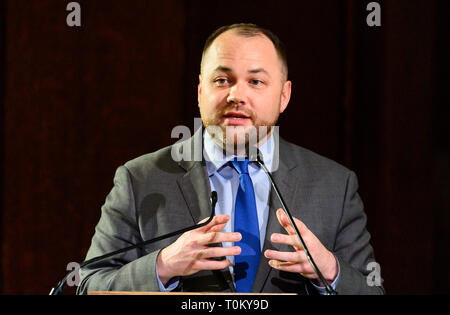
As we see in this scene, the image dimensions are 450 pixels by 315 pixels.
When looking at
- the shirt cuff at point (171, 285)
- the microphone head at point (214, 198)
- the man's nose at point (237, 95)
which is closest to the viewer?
the microphone head at point (214, 198)

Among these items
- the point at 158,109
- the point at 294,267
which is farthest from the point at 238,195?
the point at 158,109

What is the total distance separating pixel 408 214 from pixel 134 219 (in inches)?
39.0

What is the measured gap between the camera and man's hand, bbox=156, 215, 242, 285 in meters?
1.23

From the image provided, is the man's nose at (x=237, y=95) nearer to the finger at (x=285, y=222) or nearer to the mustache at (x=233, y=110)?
the mustache at (x=233, y=110)

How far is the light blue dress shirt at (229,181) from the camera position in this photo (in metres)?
1.51

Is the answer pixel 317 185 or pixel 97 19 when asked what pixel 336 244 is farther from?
pixel 97 19

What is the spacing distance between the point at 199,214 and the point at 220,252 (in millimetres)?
273

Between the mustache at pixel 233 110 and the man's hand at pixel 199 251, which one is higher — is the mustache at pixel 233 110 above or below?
above

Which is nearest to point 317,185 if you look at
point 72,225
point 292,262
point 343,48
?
point 292,262

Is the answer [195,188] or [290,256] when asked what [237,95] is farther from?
[290,256]

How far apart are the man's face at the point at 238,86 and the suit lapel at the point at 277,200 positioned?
121 millimetres

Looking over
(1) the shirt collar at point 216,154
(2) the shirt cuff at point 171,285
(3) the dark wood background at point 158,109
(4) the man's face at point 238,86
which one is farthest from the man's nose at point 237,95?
(3) the dark wood background at point 158,109

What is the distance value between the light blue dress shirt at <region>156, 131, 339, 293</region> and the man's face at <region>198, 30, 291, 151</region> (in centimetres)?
5

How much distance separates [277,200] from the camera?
152 cm
